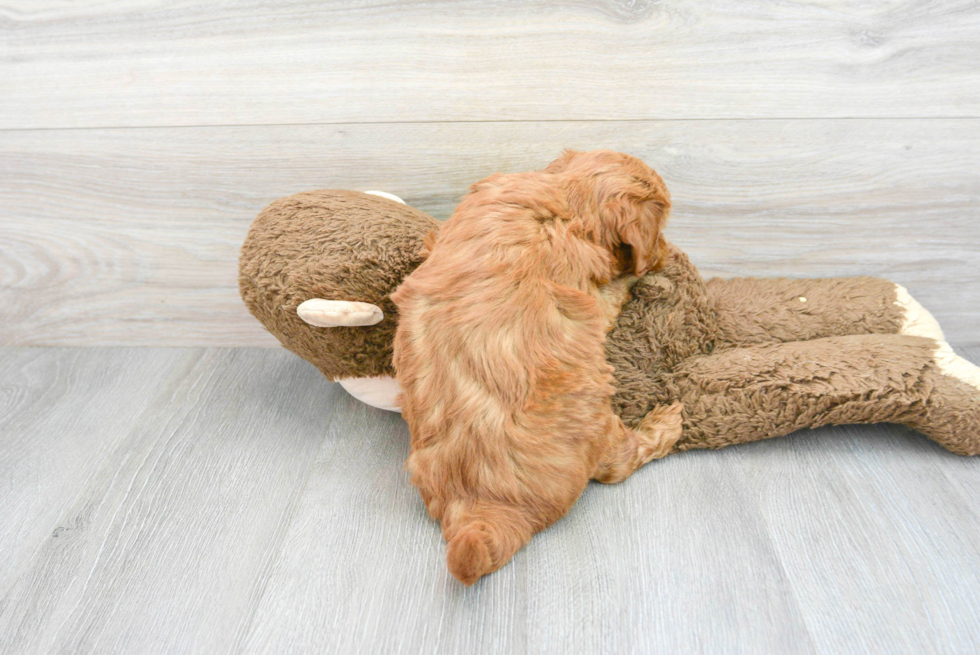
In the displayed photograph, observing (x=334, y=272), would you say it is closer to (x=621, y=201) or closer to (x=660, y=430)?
(x=621, y=201)

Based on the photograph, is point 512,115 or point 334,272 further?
point 512,115

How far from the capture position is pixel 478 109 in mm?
1273

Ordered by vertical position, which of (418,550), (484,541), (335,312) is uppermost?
(335,312)

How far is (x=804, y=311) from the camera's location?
1255mm

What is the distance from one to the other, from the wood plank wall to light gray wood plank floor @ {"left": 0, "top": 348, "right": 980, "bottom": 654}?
434 mm

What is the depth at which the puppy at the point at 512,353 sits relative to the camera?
90cm

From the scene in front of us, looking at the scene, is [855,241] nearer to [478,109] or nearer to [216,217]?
[478,109]

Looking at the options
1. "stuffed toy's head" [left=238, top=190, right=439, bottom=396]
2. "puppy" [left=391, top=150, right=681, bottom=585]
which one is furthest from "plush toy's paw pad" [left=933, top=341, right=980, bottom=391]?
"stuffed toy's head" [left=238, top=190, right=439, bottom=396]

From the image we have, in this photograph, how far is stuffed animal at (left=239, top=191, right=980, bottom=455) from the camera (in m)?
1.08

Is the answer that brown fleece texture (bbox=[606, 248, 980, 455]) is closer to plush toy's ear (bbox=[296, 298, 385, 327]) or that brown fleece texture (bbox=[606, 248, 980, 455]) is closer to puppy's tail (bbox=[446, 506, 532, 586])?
puppy's tail (bbox=[446, 506, 532, 586])

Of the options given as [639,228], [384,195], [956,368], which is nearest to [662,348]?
[639,228]

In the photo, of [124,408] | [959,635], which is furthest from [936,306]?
[124,408]

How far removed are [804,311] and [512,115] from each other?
669 mm

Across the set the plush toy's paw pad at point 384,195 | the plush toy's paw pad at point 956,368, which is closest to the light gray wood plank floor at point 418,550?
the plush toy's paw pad at point 956,368
